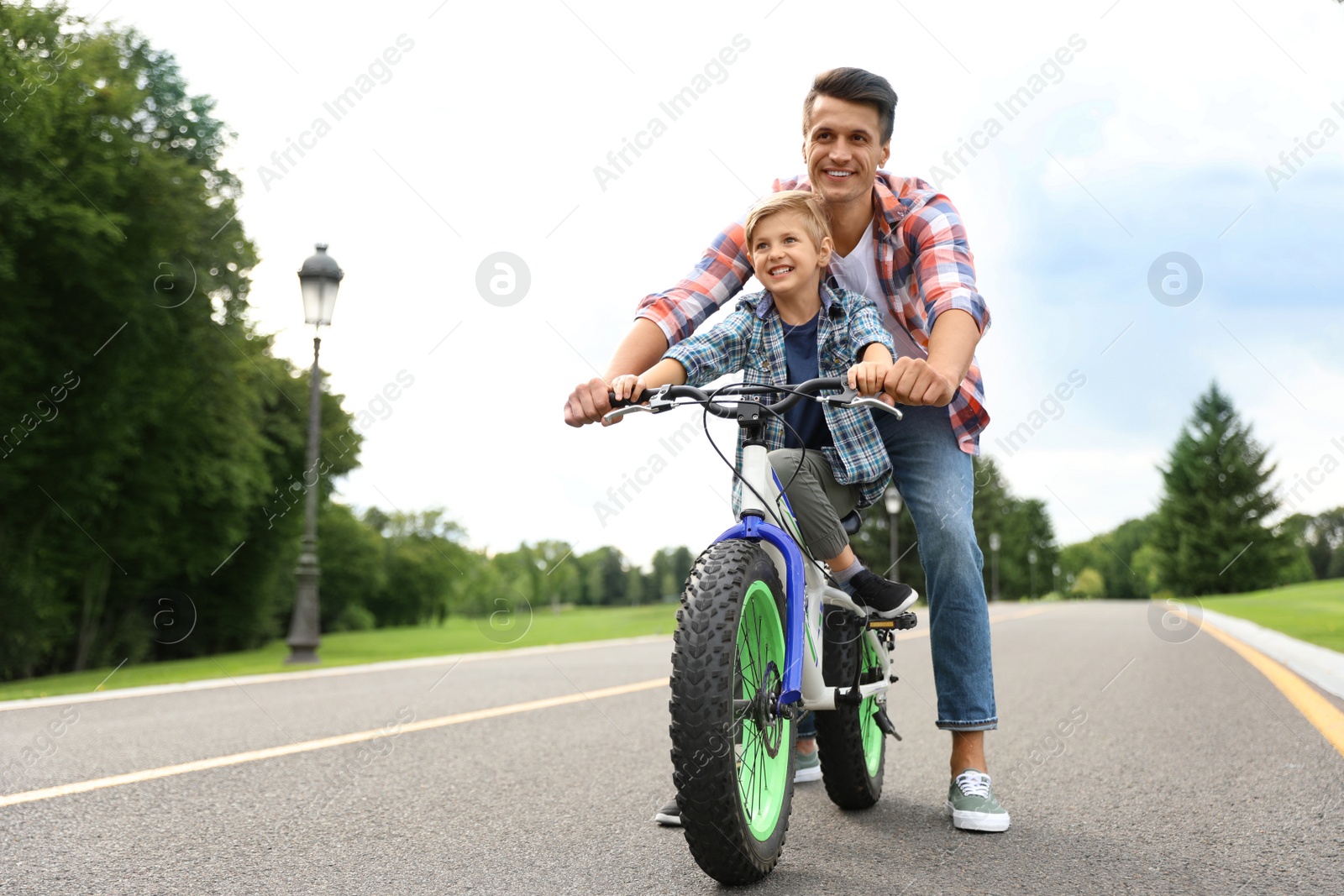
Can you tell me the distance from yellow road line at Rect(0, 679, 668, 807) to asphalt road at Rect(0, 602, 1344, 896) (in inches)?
3.7

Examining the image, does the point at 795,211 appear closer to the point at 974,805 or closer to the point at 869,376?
the point at 869,376

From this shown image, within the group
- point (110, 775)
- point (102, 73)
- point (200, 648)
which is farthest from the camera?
point (200, 648)

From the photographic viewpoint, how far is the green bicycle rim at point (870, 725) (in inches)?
132

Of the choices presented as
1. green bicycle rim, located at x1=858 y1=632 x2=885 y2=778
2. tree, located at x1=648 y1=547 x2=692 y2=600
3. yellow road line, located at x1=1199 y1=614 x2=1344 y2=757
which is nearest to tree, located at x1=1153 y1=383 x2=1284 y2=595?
tree, located at x1=648 y1=547 x2=692 y2=600

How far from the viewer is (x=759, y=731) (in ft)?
8.57

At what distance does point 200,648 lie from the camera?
2922 cm

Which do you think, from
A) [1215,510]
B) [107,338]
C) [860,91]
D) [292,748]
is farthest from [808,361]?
[1215,510]

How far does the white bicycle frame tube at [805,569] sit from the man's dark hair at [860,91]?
114cm

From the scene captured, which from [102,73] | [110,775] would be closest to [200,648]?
[102,73]

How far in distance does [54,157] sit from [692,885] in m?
16.3

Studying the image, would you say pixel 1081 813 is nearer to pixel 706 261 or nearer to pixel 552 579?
pixel 706 261

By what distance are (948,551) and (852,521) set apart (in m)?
0.32

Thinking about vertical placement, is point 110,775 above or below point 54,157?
below

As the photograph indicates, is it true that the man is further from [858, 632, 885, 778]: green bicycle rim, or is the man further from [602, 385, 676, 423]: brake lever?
[602, 385, 676, 423]: brake lever
